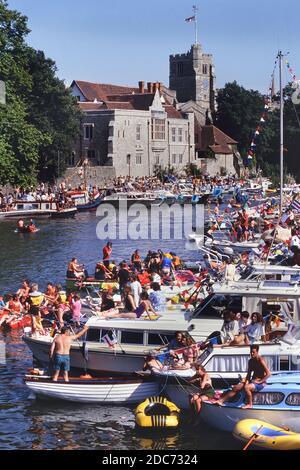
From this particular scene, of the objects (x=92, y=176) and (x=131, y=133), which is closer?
(x=92, y=176)

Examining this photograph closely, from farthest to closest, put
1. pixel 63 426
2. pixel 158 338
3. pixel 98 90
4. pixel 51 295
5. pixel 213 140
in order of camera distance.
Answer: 1. pixel 213 140
2. pixel 98 90
3. pixel 51 295
4. pixel 158 338
5. pixel 63 426

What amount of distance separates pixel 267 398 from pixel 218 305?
4.30 meters

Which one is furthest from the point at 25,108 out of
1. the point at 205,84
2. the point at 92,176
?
the point at 205,84

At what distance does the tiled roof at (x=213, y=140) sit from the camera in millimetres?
130750

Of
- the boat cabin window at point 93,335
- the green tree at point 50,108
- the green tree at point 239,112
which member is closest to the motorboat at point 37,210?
the green tree at point 50,108

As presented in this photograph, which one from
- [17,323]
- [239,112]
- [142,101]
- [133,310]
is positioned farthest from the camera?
[239,112]

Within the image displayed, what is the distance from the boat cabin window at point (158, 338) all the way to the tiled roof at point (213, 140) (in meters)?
108

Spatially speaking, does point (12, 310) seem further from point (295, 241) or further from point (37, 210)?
point (37, 210)

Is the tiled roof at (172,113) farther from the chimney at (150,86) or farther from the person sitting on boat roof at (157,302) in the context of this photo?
the person sitting on boat roof at (157,302)

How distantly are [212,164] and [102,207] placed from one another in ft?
146

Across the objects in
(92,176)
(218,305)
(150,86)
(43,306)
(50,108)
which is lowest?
(43,306)

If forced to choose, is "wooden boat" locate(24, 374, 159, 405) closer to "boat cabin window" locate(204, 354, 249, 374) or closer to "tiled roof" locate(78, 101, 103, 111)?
"boat cabin window" locate(204, 354, 249, 374)

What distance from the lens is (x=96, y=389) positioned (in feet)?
73.5

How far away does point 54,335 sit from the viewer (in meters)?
24.8
